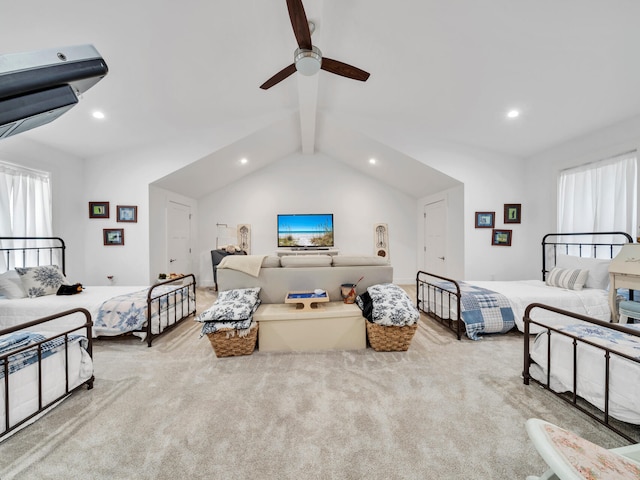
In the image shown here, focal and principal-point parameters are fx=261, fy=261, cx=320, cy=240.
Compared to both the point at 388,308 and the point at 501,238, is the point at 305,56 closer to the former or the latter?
the point at 388,308

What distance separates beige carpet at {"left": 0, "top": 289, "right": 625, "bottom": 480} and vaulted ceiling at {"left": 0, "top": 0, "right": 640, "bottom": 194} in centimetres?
286

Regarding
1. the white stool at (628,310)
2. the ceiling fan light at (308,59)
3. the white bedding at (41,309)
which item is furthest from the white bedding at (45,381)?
the white stool at (628,310)

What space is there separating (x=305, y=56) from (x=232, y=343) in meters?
2.54

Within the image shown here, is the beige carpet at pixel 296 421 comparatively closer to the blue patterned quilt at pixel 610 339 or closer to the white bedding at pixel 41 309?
the blue patterned quilt at pixel 610 339

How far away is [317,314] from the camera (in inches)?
98.0

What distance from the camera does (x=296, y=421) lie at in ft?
5.19

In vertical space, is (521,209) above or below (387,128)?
below

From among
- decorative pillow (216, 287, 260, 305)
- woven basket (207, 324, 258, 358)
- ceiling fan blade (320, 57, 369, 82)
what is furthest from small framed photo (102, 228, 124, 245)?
ceiling fan blade (320, 57, 369, 82)

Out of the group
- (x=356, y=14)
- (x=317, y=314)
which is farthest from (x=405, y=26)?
(x=317, y=314)

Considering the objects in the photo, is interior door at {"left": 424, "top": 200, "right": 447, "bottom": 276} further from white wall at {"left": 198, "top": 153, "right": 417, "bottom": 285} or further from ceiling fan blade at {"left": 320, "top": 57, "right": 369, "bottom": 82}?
ceiling fan blade at {"left": 320, "top": 57, "right": 369, "bottom": 82}

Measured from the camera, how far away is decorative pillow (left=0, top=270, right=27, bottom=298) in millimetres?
2826

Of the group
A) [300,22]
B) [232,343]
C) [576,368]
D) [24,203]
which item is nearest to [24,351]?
[232,343]

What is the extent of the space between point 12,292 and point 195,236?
309cm

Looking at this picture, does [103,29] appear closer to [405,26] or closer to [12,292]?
[405,26]
